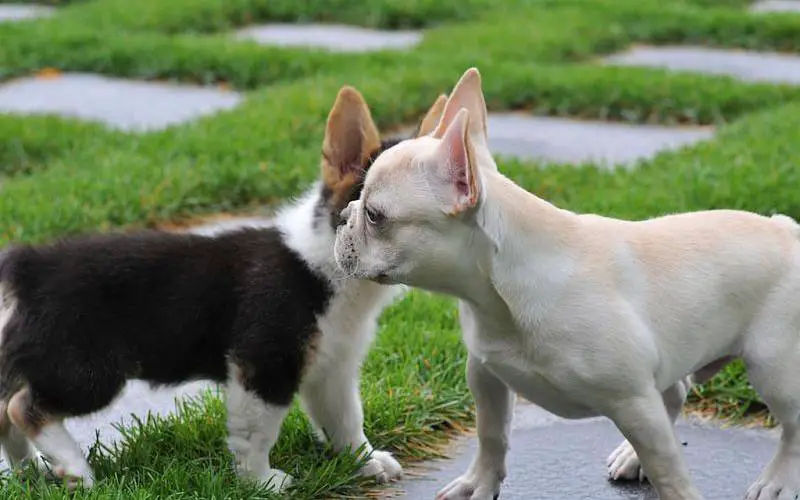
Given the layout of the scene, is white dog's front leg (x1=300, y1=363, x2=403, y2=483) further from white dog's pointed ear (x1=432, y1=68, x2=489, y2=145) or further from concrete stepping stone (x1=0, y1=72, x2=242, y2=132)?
concrete stepping stone (x1=0, y1=72, x2=242, y2=132)

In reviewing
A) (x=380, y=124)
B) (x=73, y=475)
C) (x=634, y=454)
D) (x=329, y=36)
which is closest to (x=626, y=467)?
(x=634, y=454)

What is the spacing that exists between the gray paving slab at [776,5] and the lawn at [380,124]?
0.26 meters

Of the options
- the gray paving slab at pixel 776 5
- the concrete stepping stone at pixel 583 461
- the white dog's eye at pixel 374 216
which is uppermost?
the white dog's eye at pixel 374 216

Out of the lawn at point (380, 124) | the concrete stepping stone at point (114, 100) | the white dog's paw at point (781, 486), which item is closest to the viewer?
the white dog's paw at point (781, 486)

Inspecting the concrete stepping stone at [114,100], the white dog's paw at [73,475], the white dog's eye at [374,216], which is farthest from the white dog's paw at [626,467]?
the concrete stepping stone at [114,100]

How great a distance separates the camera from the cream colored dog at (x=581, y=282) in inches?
129

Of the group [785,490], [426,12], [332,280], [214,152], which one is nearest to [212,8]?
[426,12]

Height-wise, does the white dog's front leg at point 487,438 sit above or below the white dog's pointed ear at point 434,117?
below

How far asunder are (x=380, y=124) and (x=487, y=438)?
427 centimetres

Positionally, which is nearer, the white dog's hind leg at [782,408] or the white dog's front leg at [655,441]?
the white dog's front leg at [655,441]

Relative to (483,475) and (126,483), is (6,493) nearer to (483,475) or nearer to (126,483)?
(126,483)

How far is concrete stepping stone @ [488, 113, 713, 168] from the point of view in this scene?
7.54 metres

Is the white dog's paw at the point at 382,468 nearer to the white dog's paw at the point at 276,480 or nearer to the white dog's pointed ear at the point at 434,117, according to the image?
the white dog's paw at the point at 276,480

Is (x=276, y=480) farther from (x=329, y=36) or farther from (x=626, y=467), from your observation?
(x=329, y=36)
